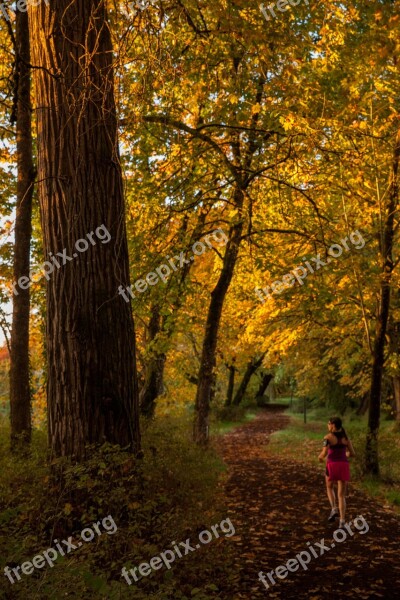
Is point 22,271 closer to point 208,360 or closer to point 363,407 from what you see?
point 208,360

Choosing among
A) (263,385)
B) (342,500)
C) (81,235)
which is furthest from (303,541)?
(263,385)

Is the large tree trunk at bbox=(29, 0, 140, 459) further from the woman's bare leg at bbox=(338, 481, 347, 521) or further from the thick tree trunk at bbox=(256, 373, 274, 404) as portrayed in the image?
the thick tree trunk at bbox=(256, 373, 274, 404)

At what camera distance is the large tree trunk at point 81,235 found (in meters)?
5.59

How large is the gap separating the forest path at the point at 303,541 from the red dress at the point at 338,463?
75cm

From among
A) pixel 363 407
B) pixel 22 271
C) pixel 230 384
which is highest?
pixel 22 271

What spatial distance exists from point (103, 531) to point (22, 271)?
215 inches

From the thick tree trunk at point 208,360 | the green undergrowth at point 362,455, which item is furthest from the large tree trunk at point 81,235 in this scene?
the thick tree trunk at point 208,360

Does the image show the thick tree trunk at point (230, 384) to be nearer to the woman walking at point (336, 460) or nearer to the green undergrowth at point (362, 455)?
the green undergrowth at point (362, 455)

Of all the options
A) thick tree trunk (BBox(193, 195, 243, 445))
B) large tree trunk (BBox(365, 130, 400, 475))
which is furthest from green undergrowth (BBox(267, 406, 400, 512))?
thick tree trunk (BBox(193, 195, 243, 445))

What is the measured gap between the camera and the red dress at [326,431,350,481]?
9.09m

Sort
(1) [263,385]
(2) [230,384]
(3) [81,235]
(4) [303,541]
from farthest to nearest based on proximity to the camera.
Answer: (1) [263,385]
(2) [230,384]
(4) [303,541]
(3) [81,235]

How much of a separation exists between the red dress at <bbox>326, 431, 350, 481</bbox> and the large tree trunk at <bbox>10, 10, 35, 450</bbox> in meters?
5.05

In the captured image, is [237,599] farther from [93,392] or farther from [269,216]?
[269,216]

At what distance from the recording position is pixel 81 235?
18.6 ft
